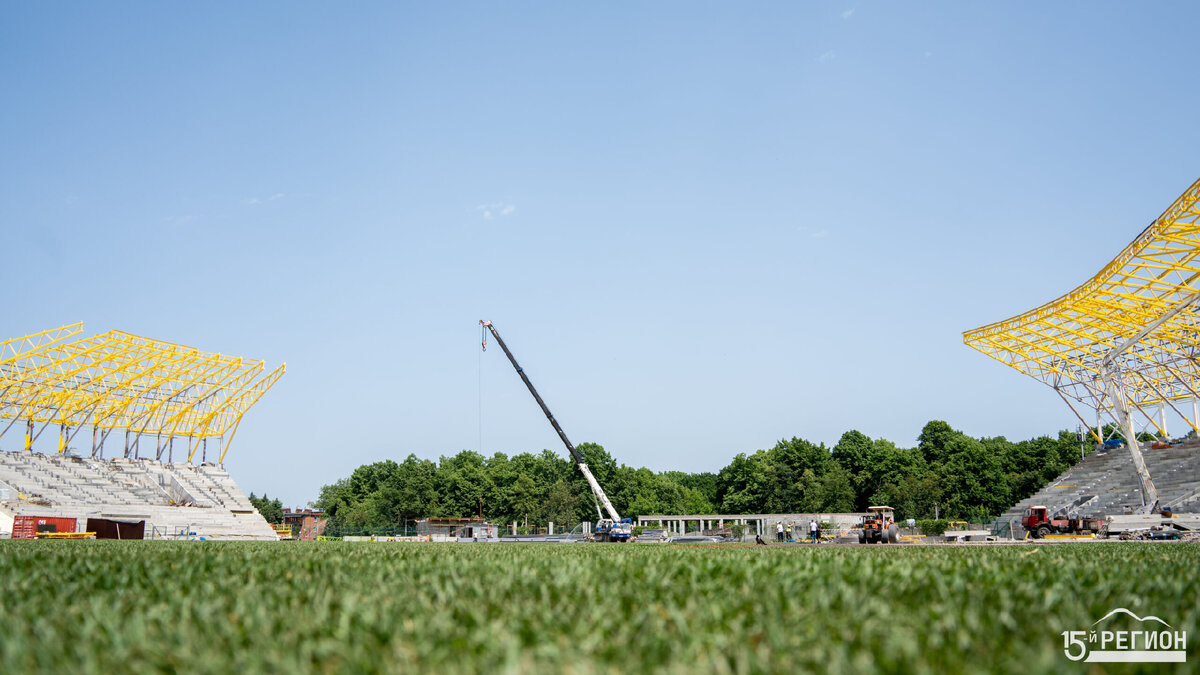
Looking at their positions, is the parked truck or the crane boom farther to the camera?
the crane boom

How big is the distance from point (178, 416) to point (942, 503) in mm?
83213

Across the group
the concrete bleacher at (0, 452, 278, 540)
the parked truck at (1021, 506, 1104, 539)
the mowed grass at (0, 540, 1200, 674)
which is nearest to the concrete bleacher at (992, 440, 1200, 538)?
the parked truck at (1021, 506, 1104, 539)

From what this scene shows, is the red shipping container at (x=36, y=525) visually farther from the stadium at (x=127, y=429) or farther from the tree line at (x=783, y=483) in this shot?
the tree line at (x=783, y=483)

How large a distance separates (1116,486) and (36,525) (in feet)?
241

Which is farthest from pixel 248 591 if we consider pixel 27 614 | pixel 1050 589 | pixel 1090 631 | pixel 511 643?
pixel 1050 589

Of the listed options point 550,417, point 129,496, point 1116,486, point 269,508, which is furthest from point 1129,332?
point 269,508

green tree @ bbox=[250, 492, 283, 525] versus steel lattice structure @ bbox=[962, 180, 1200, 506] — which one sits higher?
steel lattice structure @ bbox=[962, 180, 1200, 506]

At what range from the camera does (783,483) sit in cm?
9556

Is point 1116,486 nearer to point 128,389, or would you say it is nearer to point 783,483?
point 783,483

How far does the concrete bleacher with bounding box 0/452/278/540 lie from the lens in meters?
49.8

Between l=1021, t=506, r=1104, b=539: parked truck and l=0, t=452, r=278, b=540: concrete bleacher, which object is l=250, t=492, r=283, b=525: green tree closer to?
l=0, t=452, r=278, b=540: concrete bleacher

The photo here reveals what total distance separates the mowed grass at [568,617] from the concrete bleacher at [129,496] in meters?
45.0

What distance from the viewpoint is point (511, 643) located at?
3.83 m

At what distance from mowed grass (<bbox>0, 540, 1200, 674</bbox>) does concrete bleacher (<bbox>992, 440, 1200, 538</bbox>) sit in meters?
47.6
